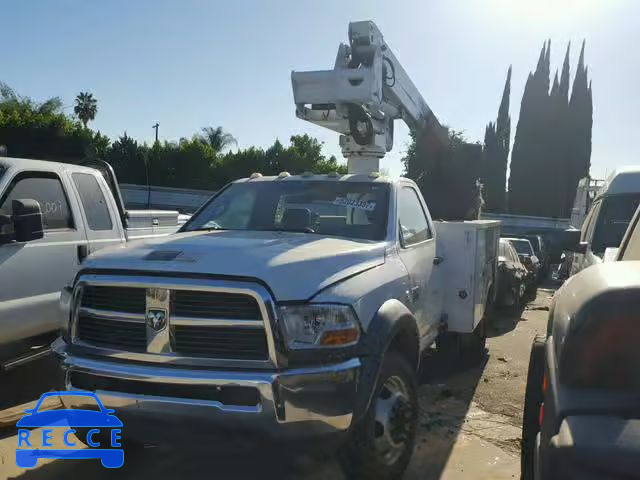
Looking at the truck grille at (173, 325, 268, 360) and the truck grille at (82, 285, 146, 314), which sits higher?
the truck grille at (82, 285, 146, 314)

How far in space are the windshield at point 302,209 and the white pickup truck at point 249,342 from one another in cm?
46

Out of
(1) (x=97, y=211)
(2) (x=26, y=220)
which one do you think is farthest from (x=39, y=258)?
(1) (x=97, y=211)

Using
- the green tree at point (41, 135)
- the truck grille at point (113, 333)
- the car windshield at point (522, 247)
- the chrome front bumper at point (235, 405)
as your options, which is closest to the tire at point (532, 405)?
the chrome front bumper at point (235, 405)

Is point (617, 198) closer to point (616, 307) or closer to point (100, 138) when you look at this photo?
point (616, 307)

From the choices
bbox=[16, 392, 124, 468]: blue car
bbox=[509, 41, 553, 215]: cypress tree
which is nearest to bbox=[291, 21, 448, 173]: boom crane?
bbox=[16, 392, 124, 468]: blue car

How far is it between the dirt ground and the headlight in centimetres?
51

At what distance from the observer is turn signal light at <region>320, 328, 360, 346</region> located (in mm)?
3086

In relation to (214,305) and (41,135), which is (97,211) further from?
(41,135)

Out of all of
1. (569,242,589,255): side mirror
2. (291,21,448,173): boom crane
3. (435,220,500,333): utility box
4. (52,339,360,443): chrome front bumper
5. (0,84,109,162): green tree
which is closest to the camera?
(52,339,360,443): chrome front bumper

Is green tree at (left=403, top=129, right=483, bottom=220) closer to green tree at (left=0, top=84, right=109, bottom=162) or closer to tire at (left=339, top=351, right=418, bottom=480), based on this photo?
tire at (left=339, top=351, right=418, bottom=480)

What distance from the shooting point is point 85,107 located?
2359 inches

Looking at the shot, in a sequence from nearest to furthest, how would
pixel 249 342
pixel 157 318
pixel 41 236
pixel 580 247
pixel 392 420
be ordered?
pixel 249 342 < pixel 157 318 < pixel 392 420 < pixel 41 236 < pixel 580 247

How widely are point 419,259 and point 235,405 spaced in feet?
7.41

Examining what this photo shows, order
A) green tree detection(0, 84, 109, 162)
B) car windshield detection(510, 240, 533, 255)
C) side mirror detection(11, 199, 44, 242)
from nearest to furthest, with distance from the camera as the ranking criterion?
side mirror detection(11, 199, 44, 242), car windshield detection(510, 240, 533, 255), green tree detection(0, 84, 109, 162)
